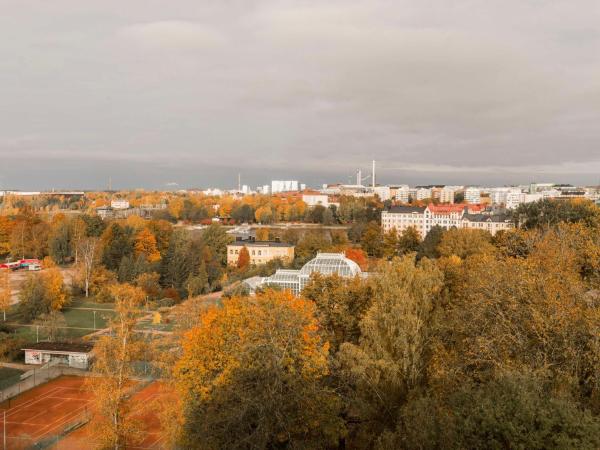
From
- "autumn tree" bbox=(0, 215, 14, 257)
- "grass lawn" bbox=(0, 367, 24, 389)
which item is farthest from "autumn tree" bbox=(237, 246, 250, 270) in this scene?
"autumn tree" bbox=(0, 215, 14, 257)

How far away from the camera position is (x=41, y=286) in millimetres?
30438

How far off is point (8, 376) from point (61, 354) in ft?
7.80

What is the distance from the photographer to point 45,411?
1850 centimetres

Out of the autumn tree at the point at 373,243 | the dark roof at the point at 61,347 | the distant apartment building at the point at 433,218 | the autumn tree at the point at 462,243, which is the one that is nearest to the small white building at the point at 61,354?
the dark roof at the point at 61,347

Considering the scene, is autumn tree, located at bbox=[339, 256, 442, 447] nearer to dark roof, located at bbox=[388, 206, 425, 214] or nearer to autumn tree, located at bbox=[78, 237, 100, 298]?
autumn tree, located at bbox=[78, 237, 100, 298]

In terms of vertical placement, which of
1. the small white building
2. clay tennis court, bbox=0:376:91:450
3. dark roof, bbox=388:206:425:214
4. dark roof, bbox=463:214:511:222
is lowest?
clay tennis court, bbox=0:376:91:450

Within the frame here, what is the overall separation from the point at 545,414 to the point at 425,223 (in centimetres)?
6998

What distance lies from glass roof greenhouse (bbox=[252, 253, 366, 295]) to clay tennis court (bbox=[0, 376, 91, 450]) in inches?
558

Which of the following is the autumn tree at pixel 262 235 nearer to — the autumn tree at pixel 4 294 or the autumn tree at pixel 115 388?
the autumn tree at pixel 4 294

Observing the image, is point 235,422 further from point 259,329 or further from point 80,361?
point 80,361

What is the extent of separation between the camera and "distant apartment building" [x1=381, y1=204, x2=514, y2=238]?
6712 cm

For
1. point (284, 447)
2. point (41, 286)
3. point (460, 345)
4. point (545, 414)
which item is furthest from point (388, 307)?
point (41, 286)

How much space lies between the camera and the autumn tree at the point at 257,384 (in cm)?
988

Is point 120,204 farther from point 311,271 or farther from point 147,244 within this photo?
point 311,271
